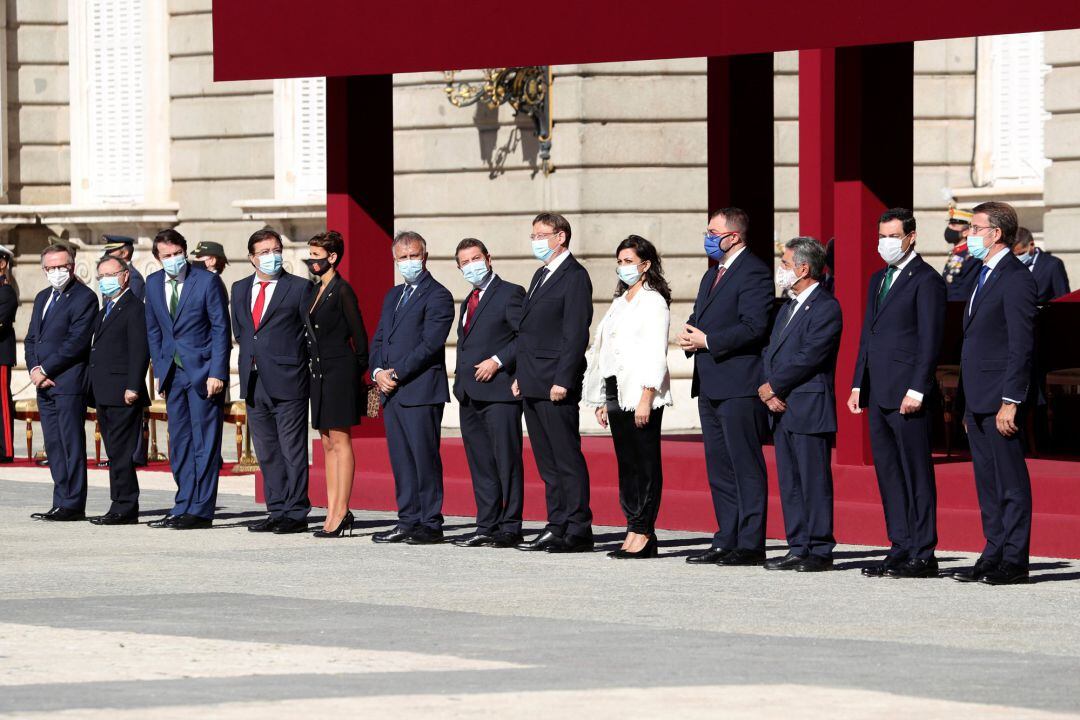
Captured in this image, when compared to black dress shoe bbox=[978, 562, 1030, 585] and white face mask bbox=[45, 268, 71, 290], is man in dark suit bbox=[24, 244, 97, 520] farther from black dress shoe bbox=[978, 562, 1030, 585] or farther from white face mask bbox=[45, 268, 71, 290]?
black dress shoe bbox=[978, 562, 1030, 585]

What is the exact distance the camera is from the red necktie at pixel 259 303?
1490 cm

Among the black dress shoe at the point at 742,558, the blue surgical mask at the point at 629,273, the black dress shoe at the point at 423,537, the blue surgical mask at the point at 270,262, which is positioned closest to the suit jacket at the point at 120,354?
the blue surgical mask at the point at 270,262

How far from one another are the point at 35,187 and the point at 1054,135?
12.0 metres

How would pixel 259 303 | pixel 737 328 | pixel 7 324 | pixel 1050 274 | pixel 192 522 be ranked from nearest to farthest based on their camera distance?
pixel 737 328, pixel 259 303, pixel 192 522, pixel 1050 274, pixel 7 324

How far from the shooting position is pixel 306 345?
14758mm

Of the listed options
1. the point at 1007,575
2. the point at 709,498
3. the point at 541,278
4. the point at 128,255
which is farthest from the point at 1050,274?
the point at 128,255

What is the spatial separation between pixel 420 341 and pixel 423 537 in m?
1.06

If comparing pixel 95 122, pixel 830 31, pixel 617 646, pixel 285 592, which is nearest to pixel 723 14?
pixel 830 31

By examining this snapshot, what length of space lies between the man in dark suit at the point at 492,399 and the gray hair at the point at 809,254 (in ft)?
5.72

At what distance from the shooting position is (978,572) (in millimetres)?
12109

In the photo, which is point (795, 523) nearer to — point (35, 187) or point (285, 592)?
point (285, 592)

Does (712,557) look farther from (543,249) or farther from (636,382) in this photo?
(543,249)

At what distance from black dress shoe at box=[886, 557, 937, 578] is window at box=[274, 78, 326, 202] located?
47.1 ft

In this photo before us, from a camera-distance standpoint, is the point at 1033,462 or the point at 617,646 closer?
the point at 617,646
